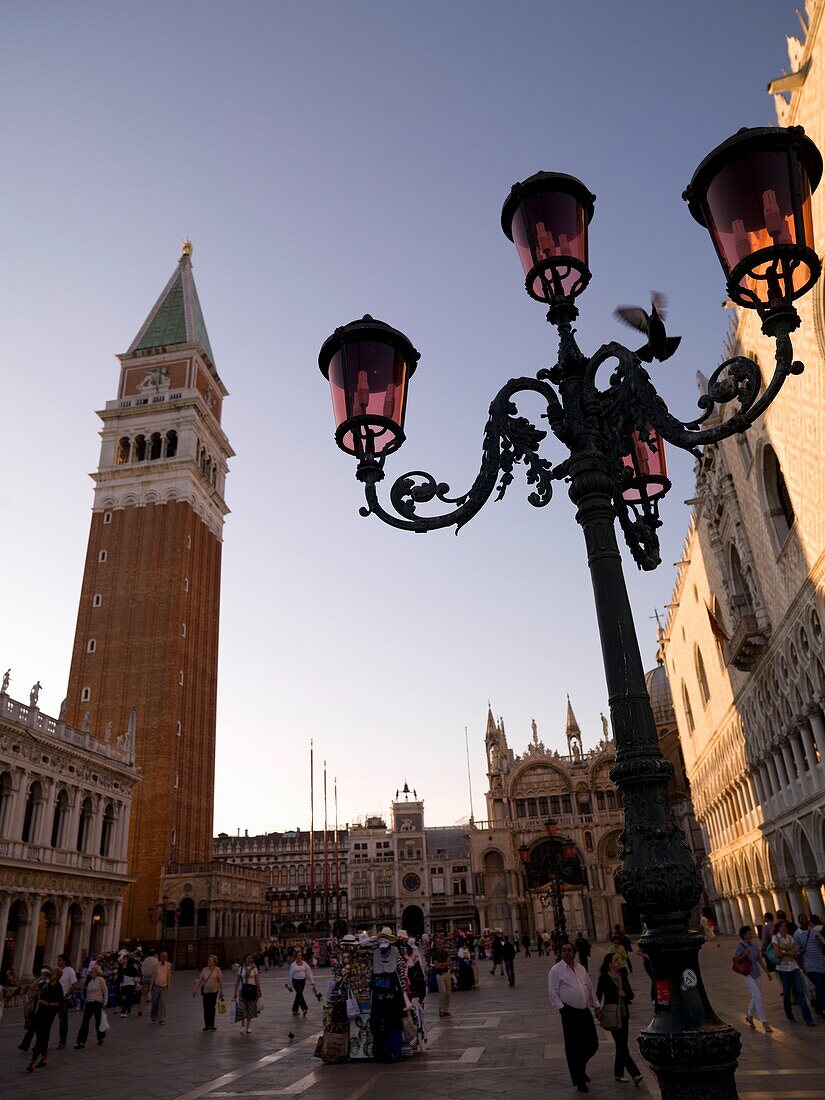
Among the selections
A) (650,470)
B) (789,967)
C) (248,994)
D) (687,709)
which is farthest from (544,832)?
(650,470)

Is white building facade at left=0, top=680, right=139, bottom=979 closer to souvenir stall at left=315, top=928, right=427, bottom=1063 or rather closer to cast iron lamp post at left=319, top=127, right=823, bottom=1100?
souvenir stall at left=315, top=928, right=427, bottom=1063

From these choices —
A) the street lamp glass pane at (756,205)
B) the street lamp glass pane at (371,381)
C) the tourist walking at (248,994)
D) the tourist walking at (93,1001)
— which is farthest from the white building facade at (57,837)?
the street lamp glass pane at (756,205)

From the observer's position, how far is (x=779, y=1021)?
36.3 ft

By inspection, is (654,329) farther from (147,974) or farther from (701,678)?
(701,678)

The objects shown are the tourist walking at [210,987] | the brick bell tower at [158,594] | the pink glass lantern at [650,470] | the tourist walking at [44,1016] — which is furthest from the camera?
the brick bell tower at [158,594]

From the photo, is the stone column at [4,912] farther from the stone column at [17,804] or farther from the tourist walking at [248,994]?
the tourist walking at [248,994]

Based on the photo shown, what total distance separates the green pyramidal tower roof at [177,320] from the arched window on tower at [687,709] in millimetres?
43634

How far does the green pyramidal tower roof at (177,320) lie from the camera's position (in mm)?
62812

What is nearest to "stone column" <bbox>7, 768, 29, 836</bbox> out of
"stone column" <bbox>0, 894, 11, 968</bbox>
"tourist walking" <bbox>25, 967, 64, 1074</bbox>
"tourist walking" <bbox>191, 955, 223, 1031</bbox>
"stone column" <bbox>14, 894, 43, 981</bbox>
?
"stone column" <bbox>0, 894, 11, 968</bbox>

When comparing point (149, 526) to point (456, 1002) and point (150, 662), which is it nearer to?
point (150, 662)

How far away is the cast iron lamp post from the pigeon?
2cm

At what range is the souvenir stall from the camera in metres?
10.2

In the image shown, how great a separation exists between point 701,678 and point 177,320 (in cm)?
4913

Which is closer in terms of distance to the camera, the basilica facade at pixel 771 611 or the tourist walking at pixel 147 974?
the basilica facade at pixel 771 611
